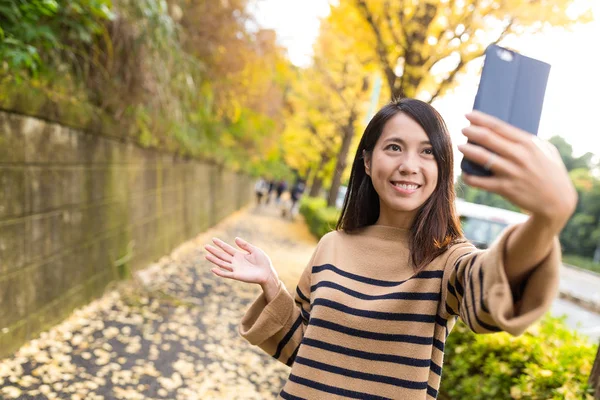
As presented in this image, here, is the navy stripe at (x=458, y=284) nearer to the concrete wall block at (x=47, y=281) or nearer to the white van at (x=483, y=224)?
the concrete wall block at (x=47, y=281)

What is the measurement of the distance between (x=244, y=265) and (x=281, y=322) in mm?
234

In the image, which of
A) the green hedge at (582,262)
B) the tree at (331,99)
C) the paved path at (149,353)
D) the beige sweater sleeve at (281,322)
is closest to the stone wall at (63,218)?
the paved path at (149,353)

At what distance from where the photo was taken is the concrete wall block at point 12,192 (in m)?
3.21

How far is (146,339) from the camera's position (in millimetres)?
4516

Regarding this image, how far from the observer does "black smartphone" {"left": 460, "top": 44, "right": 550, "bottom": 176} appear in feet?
3.26

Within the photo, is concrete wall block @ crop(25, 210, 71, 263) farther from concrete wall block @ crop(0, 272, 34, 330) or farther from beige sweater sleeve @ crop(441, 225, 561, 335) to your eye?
beige sweater sleeve @ crop(441, 225, 561, 335)

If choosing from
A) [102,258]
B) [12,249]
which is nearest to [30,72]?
[12,249]

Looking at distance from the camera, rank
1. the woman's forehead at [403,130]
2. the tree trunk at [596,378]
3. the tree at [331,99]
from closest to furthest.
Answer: the woman's forehead at [403,130], the tree trunk at [596,378], the tree at [331,99]

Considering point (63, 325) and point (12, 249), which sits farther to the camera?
point (63, 325)

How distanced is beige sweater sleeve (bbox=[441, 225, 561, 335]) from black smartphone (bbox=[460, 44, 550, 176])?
9.4 inches

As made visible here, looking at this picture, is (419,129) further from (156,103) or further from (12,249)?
(156,103)

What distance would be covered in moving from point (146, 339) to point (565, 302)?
12.9m

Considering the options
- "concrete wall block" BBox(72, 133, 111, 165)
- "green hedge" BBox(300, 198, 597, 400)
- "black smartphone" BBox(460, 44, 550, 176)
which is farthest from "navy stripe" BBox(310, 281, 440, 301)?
"concrete wall block" BBox(72, 133, 111, 165)

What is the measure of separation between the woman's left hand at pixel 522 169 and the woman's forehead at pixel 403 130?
1.71 ft
